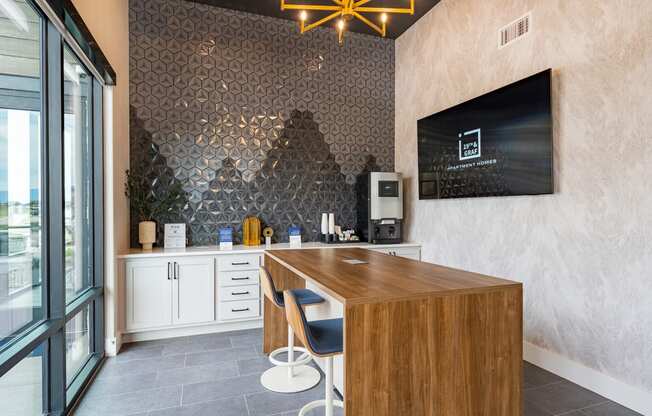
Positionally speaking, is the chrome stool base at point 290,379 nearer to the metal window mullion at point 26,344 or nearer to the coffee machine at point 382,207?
the metal window mullion at point 26,344

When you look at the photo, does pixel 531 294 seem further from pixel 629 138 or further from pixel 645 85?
pixel 645 85

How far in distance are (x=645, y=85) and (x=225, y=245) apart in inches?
142

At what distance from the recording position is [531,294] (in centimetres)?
301

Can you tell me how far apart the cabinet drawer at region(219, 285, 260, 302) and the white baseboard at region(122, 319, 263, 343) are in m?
0.30

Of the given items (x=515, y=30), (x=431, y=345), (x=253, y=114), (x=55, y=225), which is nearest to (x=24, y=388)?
(x=55, y=225)

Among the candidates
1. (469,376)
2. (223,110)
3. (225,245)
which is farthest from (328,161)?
(469,376)

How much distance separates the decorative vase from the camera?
3660 millimetres

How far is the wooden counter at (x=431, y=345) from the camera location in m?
1.48

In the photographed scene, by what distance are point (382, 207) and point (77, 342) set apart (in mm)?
3206

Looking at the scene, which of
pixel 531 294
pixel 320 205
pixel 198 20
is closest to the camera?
pixel 531 294

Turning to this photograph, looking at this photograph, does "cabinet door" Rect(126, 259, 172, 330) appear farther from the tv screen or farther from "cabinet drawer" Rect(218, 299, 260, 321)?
the tv screen

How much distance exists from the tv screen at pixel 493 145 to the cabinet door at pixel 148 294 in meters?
2.97

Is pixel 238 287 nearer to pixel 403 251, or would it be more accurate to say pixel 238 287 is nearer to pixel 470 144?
pixel 403 251

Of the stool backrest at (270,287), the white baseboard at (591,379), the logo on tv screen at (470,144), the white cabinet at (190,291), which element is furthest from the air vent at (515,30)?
the white cabinet at (190,291)
